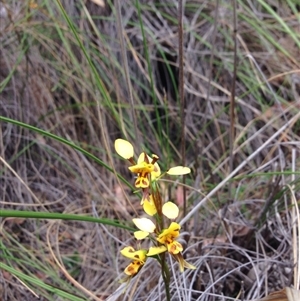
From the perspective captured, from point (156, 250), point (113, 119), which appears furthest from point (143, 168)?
point (113, 119)

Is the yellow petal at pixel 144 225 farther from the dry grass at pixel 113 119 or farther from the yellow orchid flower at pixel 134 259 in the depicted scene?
the dry grass at pixel 113 119

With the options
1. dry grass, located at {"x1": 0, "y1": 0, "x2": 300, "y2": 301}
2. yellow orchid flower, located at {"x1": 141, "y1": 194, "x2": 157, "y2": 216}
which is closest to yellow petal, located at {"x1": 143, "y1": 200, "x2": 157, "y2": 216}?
yellow orchid flower, located at {"x1": 141, "y1": 194, "x2": 157, "y2": 216}

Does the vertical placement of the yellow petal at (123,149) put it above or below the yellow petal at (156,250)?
above

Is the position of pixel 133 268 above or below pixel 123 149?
below

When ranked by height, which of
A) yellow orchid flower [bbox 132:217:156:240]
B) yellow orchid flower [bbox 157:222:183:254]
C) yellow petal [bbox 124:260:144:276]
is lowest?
yellow petal [bbox 124:260:144:276]

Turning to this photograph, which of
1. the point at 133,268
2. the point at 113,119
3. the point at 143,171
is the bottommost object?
the point at 113,119

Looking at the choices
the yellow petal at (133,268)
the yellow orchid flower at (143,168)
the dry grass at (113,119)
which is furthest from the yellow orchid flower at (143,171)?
the dry grass at (113,119)

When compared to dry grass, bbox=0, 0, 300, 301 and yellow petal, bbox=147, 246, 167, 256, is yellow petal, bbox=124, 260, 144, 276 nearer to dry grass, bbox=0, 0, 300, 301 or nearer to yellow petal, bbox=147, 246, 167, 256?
yellow petal, bbox=147, 246, 167, 256

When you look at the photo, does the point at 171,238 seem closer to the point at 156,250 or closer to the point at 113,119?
the point at 156,250
